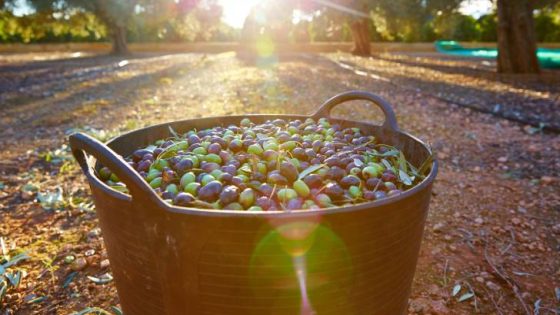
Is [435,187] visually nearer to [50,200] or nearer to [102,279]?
[102,279]

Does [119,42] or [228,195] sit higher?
[119,42]

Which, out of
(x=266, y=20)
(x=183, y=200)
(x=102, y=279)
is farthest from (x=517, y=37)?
(x=266, y=20)

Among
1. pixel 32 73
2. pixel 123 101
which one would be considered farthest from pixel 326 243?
pixel 32 73

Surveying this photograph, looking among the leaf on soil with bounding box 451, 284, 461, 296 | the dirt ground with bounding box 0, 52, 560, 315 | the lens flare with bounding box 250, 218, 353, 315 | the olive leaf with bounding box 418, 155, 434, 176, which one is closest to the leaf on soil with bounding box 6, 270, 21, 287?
the dirt ground with bounding box 0, 52, 560, 315

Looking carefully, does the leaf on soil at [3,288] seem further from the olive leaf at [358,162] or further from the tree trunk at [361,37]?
the tree trunk at [361,37]

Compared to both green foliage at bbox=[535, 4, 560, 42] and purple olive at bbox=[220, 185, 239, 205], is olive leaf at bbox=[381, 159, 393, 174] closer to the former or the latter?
purple olive at bbox=[220, 185, 239, 205]

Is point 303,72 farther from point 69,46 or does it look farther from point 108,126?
point 69,46

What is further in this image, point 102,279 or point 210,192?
point 102,279

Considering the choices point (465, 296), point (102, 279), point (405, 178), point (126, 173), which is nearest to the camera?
point (126, 173)
